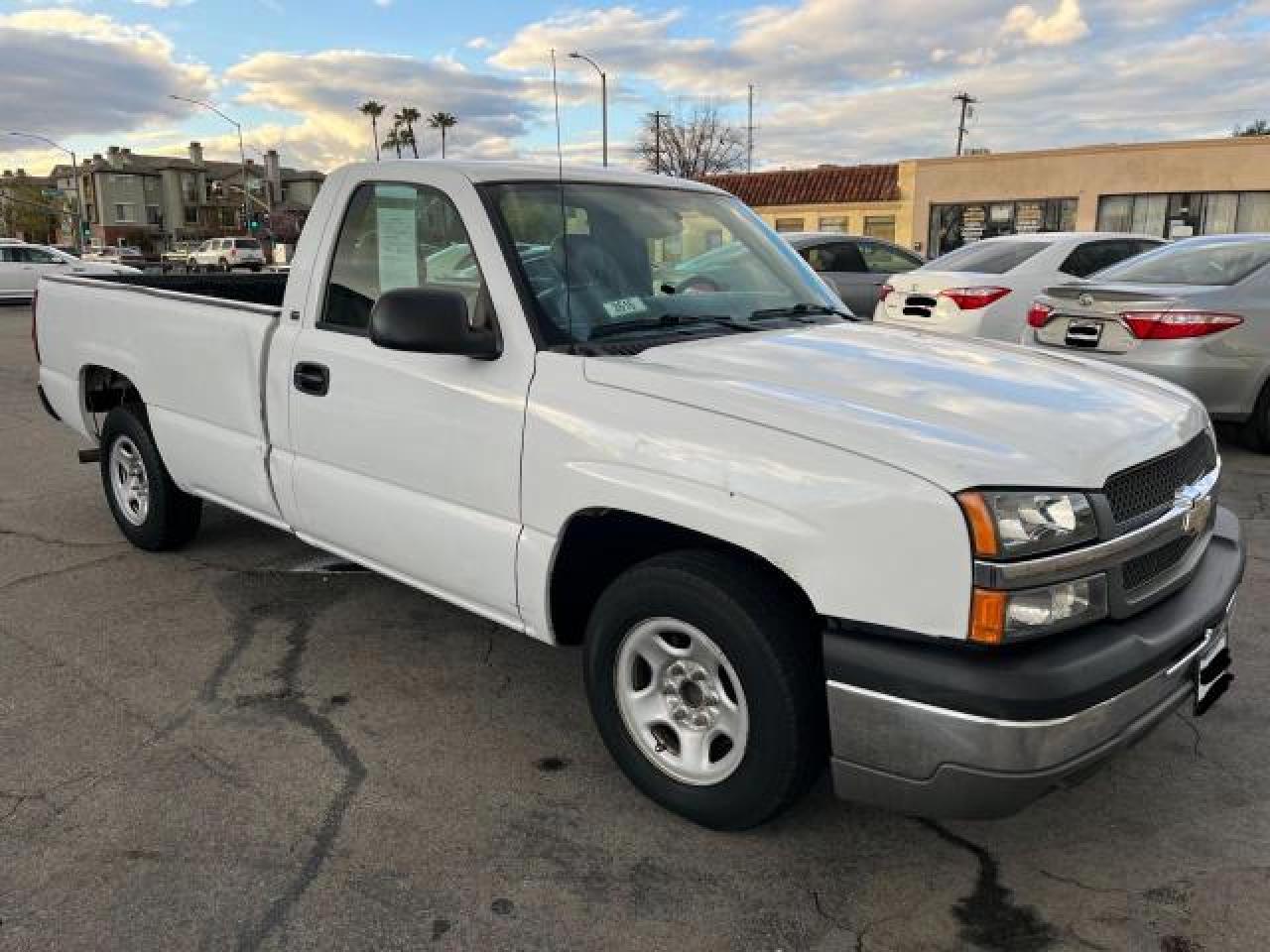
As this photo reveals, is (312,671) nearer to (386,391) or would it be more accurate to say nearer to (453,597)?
(453,597)

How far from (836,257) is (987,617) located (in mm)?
10706

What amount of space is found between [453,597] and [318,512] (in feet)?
2.52

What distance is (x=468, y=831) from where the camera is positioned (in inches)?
114

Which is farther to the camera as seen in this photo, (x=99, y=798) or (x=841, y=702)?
(x=99, y=798)

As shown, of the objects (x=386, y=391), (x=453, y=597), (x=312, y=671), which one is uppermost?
(x=386, y=391)

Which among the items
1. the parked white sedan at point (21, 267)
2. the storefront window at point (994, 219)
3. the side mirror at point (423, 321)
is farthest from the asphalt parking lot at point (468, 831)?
the storefront window at point (994, 219)

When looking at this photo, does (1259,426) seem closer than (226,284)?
No

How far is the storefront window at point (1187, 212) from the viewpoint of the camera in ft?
94.8

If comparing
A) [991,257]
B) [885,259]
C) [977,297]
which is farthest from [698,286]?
[885,259]

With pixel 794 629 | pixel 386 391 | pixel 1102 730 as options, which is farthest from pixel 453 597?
pixel 1102 730

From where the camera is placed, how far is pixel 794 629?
2553mm

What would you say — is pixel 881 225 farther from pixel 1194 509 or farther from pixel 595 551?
pixel 595 551

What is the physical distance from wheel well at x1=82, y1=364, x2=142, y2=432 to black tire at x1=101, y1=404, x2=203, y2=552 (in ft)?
0.41

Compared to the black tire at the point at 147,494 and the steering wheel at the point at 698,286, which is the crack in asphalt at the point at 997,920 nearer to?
the steering wheel at the point at 698,286
